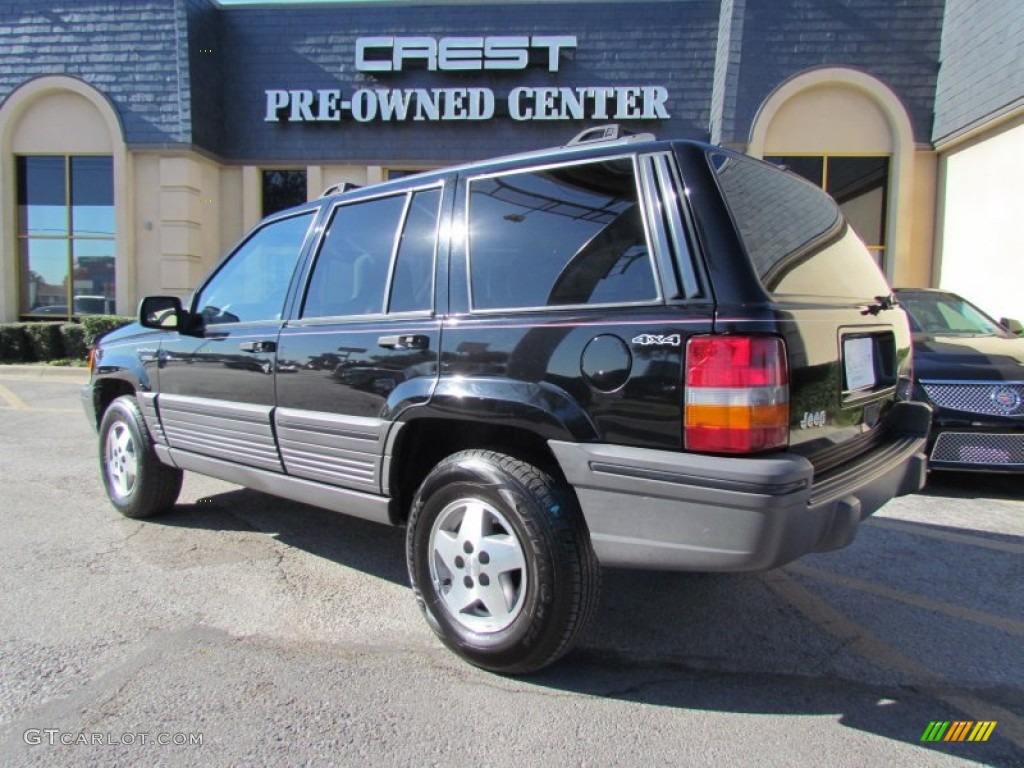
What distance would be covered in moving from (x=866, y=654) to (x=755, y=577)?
2.79 feet

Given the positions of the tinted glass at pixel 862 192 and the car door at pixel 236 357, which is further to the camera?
the tinted glass at pixel 862 192

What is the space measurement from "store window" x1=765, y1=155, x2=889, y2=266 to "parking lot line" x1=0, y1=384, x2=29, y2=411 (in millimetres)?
12186

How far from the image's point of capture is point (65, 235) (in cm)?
1412

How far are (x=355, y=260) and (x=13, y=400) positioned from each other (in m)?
8.72

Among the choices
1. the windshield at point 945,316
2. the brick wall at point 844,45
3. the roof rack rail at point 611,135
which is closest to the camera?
the roof rack rail at point 611,135

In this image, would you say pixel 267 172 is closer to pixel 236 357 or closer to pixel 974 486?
pixel 236 357

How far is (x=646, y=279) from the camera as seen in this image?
2408 millimetres

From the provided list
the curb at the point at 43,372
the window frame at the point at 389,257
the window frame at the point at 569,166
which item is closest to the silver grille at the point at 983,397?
the window frame at the point at 569,166

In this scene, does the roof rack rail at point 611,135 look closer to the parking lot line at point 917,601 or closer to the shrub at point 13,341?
the parking lot line at point 917,601

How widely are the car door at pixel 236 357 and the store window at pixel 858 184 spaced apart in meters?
10.7

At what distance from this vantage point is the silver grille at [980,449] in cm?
497

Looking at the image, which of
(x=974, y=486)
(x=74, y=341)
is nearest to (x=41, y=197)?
(x=74, y=341)

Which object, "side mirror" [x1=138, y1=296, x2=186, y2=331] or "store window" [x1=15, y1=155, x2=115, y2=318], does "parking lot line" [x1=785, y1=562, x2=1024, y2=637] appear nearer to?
"side mirror" [x1=138, y1=296, x2=186, y2=331]

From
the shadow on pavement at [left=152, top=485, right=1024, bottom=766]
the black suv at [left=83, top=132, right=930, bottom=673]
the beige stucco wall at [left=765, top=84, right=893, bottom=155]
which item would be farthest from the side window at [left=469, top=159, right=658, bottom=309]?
the beige stucco wall at [left=765, top=84, right=893, bottom=155]
